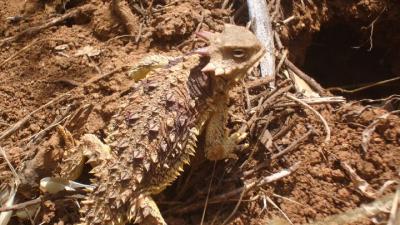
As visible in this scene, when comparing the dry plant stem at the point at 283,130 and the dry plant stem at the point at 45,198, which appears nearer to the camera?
the dry plant stem at the point at 45,198

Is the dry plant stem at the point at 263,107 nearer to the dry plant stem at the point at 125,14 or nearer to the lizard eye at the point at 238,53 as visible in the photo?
the lizard eye at the point at 238,53

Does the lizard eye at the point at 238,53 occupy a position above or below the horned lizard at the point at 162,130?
above

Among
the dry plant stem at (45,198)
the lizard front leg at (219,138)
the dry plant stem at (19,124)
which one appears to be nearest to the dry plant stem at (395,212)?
the lizard front leg at (219,138)

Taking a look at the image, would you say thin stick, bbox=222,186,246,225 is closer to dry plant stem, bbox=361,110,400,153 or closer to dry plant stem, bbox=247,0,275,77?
dry plant stem, bbox=361,110,400,153

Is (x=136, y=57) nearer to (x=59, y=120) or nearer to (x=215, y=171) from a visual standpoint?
(x=59, y=120)

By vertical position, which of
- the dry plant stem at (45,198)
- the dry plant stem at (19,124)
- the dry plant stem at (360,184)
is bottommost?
the dry plant stem at (360,184)

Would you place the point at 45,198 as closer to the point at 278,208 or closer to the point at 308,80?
the point at 278,208

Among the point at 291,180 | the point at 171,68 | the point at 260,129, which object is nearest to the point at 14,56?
the point at 171,68
